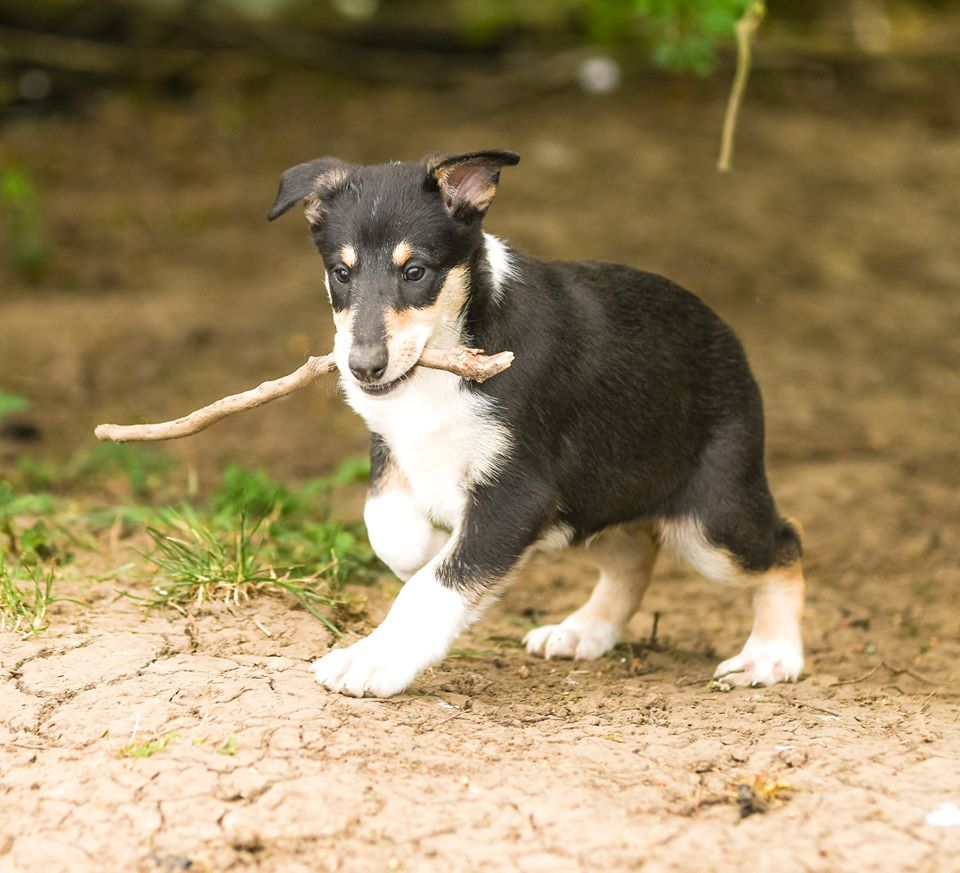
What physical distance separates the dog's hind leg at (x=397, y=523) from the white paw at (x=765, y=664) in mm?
1291

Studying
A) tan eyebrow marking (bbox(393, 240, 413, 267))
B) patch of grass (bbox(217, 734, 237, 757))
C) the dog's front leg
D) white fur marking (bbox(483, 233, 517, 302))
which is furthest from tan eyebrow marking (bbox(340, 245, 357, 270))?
patch of grass (bbox(217, 734, 237, 757))

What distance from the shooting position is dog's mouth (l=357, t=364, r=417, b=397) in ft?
14.6

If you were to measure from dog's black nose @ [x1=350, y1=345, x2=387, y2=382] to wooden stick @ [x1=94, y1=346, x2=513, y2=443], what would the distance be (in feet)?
0.71

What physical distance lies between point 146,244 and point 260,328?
2.00 metres

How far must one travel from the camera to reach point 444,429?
188 inches

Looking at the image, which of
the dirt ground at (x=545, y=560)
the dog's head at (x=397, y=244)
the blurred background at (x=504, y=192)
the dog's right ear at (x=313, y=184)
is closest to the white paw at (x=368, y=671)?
the dirt ground at (x=545, y=560)

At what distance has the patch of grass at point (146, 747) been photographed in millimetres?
3967

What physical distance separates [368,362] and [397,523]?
0.91 metres

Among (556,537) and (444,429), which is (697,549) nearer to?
(556,537)

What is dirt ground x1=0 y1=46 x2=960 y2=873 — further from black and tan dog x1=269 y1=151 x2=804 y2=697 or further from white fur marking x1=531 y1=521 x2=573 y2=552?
white fur marking x1=531 y1=521 x2=573 y2=552

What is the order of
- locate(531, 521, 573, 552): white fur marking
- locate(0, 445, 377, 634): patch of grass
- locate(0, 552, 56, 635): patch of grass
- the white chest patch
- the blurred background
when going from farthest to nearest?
the blurred background → locate(0, 445, 377, 634): patch of grass → locate(531, 521, 573, 552): white fur marking → locate(0, 552, 56, 635): patch of grass → the white chest patch

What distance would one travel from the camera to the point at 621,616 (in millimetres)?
5871

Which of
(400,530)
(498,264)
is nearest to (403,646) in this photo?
(400,530)

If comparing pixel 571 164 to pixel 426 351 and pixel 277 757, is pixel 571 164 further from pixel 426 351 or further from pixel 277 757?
pixel 277 757
